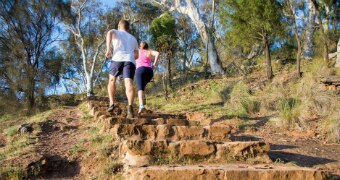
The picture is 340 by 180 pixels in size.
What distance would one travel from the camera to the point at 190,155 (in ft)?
14.4

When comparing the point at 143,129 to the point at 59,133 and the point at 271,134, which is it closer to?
the point at 59,133

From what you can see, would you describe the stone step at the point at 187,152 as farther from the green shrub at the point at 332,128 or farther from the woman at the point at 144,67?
the woman at the point at 144,67

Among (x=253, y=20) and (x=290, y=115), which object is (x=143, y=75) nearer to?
(x=290, y=115)

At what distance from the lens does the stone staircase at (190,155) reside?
3.57 metres

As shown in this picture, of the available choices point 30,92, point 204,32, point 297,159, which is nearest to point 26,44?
point 30,92

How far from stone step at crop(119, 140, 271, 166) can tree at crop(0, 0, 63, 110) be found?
12264mm

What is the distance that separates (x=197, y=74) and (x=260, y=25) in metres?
6.82

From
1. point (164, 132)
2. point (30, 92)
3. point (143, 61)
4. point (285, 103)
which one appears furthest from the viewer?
point (30, 92)

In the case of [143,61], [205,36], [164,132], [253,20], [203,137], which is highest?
[205,36]

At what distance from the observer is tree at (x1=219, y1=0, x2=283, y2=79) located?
12094 millimetres

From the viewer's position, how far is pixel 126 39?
6312 mm

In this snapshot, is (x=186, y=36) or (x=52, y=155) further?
(x=186, y=36)

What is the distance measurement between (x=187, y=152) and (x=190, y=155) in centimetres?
5

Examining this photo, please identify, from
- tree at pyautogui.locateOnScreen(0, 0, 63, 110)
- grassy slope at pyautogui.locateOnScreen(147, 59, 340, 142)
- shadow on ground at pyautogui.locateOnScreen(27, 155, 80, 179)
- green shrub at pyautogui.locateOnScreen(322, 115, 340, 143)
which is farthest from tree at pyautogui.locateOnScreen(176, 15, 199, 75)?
shadow on ground at pyautogui.locateOnScreen(27, 155, 80, 179)
